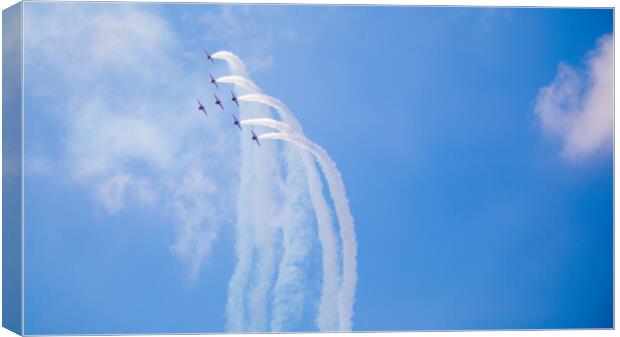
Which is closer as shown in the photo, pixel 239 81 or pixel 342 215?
pixel 239 81

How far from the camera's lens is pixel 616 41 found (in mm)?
15562

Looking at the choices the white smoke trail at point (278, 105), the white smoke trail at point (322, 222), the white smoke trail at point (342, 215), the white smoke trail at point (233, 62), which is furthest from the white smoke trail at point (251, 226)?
the white smoke trail at point (342, 215)

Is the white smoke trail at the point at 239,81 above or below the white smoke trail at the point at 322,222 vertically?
above

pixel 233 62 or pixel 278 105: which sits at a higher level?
pixel 233 62

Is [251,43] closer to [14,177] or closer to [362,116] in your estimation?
[362,116]

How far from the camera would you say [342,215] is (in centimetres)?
1504

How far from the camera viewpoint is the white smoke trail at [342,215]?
15.0 meters

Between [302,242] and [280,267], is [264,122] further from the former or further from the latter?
[280,267]

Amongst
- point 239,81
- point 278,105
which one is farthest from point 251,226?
point 239,81

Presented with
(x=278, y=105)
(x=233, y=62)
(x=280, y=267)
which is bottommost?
(x=280, y=267)

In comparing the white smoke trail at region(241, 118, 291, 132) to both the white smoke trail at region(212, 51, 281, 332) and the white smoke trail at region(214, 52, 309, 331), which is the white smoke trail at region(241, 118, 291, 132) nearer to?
the white smoke trail at region(212, 51, 281, 332)

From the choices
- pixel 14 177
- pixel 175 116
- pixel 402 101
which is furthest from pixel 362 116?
pixel 14 177

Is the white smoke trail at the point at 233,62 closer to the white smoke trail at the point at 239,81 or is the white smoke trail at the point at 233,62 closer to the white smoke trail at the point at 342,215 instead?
the white smoke trail at the point at 239,81

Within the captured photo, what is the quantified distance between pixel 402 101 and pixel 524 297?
3.09 m
